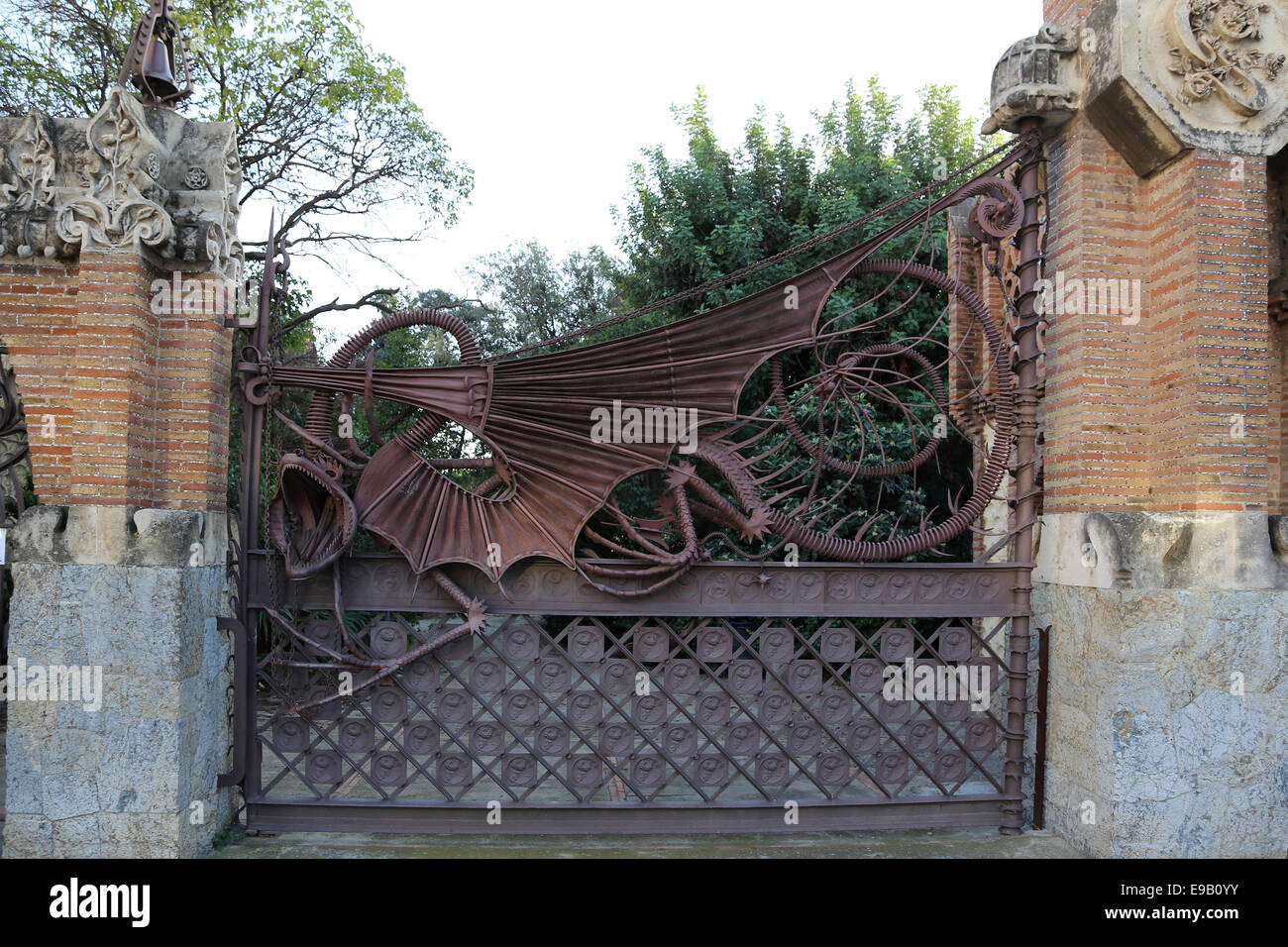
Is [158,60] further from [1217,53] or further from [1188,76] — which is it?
[1217,53]

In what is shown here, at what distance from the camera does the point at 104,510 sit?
421 cm

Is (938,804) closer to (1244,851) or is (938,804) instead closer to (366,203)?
(1244,851)

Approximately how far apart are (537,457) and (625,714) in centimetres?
159

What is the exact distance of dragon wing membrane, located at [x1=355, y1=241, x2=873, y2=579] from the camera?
183 inches

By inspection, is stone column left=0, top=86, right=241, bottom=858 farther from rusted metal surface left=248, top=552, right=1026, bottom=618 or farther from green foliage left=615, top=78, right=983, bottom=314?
green foliage left=615, top=78, right=983, bottom=314

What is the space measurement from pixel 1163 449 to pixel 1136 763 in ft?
Result: 5.59

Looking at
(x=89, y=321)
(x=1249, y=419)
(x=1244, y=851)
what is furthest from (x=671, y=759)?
(x=89, y=321)

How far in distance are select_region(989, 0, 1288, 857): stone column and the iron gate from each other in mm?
371

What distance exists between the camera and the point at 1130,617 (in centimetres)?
427

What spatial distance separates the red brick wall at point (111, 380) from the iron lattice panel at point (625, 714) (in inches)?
45.4
